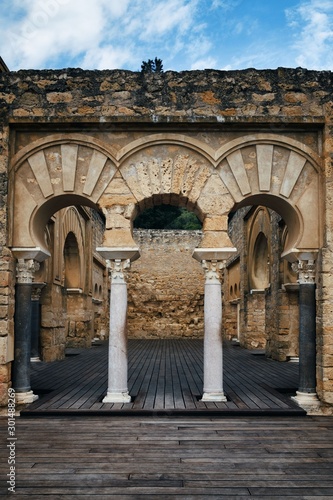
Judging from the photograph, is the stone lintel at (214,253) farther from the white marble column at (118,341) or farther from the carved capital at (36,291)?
the carved capital at (36,291)

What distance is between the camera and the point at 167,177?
7062mm

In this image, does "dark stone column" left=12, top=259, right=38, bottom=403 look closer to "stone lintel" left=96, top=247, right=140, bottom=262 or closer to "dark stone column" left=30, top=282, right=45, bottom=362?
"stone lintel" left=96, top=247, right=140, bottom=262

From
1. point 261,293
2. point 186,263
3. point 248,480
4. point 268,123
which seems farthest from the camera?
point 186,263

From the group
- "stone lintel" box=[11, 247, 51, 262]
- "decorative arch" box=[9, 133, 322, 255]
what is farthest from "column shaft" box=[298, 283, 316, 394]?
"stone lintel" box=[11, 247, 51, 262]

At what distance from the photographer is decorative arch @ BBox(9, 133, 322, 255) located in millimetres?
6973

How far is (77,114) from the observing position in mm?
7039

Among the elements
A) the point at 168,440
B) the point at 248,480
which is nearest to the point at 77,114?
the point at 168,440

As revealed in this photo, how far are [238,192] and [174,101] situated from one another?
61.3 inches

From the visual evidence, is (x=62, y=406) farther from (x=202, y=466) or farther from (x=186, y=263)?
(x=186, y=263)

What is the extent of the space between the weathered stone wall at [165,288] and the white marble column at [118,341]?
51.6ft

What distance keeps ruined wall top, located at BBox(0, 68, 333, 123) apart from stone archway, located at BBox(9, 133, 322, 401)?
39 cm

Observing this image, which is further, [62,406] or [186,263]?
[186,263]

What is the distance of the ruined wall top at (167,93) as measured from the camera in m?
7.05

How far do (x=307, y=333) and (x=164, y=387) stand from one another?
2.48 m
